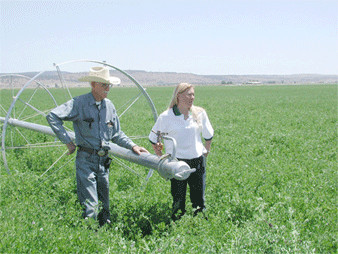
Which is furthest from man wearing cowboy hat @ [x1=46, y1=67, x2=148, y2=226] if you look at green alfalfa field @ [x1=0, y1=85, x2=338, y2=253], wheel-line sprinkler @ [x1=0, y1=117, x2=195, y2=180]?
green alfalfa field @ [x1=0, y1=85, x2=338, y2=253]

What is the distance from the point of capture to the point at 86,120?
12.9ft

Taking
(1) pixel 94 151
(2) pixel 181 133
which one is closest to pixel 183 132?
(2) pixel 181 133

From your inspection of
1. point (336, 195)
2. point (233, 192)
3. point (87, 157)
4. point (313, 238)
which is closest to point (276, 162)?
point (336, 195)

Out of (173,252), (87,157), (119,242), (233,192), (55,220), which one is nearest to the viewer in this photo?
(173,252)

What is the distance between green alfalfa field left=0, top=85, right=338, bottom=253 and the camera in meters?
3.09

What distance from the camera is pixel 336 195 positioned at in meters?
5.34

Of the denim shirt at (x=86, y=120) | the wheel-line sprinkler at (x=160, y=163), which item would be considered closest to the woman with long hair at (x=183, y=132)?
the wheel-line sprinkler at (x=160, y=163)

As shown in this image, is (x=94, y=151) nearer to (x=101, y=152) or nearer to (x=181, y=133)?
(x=101, y=152)

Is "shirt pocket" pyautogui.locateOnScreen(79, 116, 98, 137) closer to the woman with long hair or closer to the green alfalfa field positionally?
the woman with long hair

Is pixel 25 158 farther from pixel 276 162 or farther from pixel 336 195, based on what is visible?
pixel 336 195

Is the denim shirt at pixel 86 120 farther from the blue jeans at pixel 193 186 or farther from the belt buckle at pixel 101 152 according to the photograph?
the blue jeans at pixel 193 186

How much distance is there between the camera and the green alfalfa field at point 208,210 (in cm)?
309

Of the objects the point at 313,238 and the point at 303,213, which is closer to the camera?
the point at 313,238

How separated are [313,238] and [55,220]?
309cm
